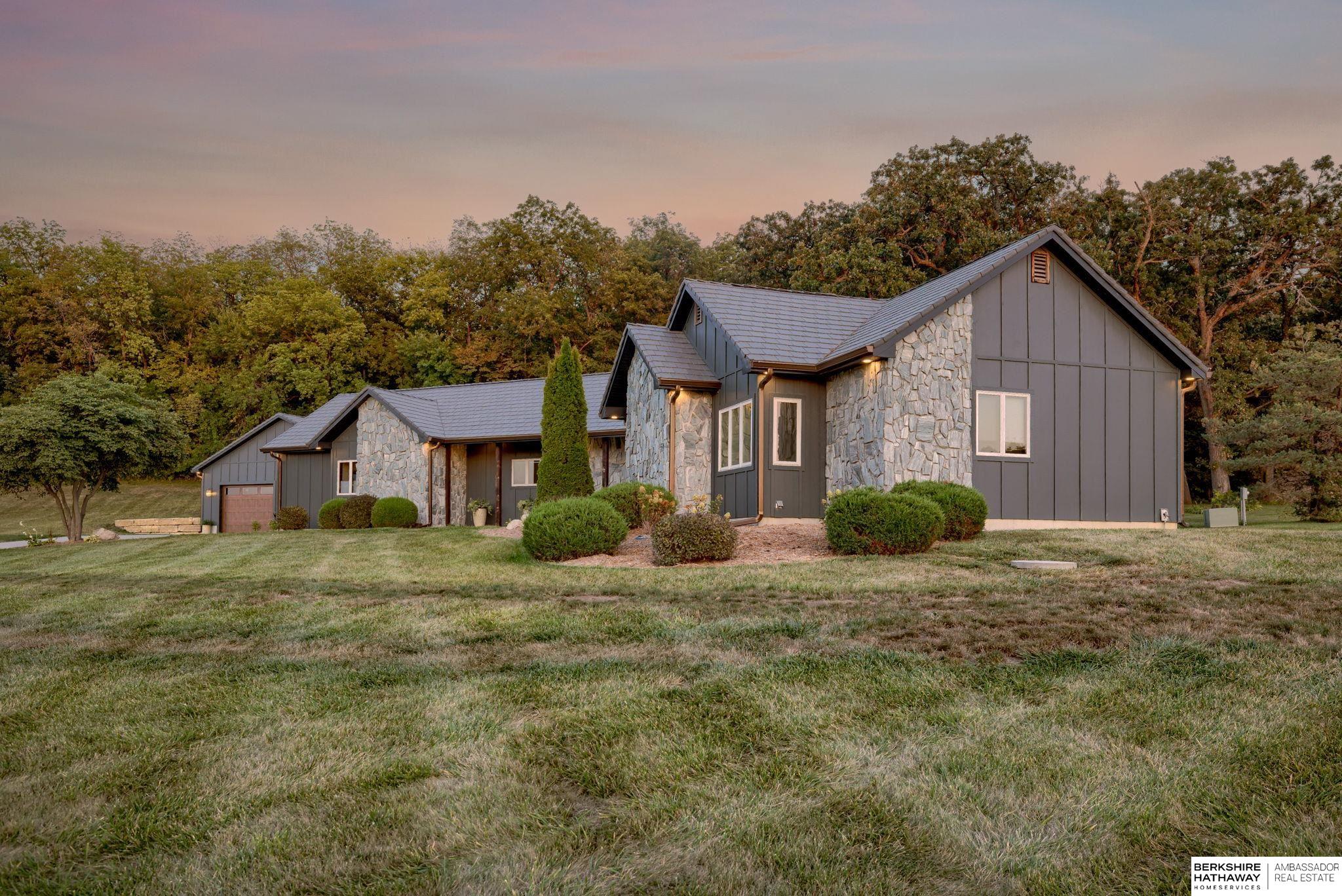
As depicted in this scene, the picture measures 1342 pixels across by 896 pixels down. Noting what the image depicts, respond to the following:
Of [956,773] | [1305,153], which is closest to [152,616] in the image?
[956,773]

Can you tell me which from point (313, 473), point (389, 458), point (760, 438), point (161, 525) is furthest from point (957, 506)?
point (161, 525)

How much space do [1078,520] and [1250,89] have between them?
9.38 metres

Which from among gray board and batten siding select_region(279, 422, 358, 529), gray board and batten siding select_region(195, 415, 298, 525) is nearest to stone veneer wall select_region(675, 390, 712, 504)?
gray board and batten siding select_region(279, 422, 358, 529)

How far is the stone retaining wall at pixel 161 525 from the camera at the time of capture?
30.8 m

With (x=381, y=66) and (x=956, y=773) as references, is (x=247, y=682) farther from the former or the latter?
(x=381, y=66)

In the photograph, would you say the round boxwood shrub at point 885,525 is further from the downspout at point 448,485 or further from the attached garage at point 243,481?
the attached garage at point 243,481

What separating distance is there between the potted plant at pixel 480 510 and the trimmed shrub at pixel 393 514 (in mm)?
1666

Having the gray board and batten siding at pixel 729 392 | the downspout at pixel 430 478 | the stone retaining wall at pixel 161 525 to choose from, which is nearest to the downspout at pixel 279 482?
the stone retaining wall at pixel 161 525

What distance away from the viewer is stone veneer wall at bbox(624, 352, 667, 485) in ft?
61.2

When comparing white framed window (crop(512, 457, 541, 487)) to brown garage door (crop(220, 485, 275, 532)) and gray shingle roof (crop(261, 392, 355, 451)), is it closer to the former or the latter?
gray shingle roof (crop(261, 392, 355, 451))

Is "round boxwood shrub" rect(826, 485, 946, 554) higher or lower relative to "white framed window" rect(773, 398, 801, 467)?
lower

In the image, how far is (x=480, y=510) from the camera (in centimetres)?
2539

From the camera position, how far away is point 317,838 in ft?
9.86

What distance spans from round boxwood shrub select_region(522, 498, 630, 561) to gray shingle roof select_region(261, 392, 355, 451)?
17.1 metres
